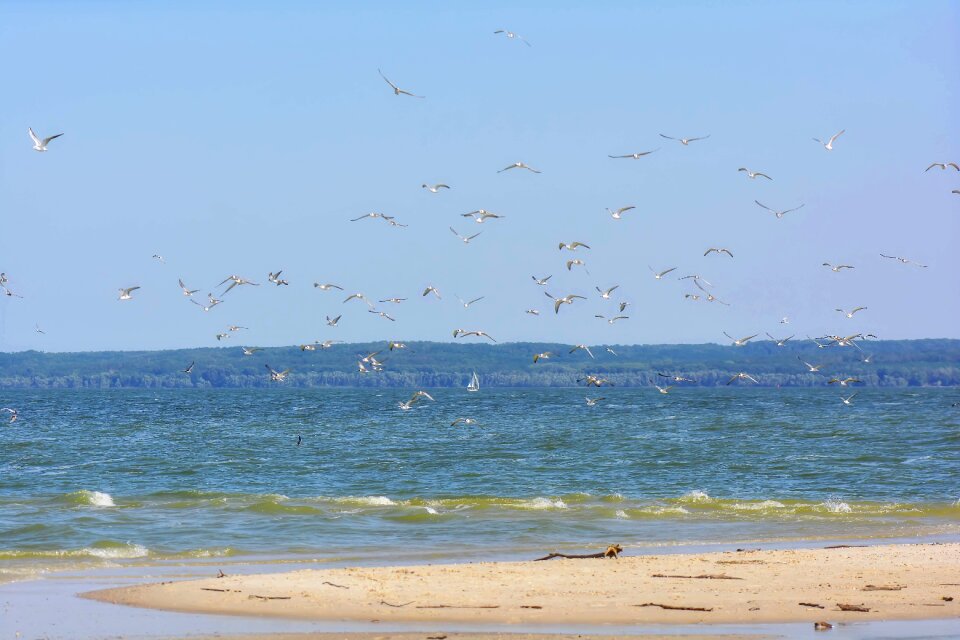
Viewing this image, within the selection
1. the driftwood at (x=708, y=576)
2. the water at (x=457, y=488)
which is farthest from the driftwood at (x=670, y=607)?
the water at (x=457, y=488)

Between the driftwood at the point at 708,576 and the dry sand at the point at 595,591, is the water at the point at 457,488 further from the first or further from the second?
the driftwood at the point at 708,576

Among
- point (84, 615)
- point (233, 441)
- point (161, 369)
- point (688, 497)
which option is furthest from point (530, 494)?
point (161, 369)

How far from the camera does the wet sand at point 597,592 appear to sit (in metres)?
15.3

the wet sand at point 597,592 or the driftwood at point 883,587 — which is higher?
the driftwood at point 883,587

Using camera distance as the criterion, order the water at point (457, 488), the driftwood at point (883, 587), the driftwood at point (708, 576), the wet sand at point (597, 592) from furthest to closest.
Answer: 1. the water at point (457, 488)
2. the driftwood at point (708, 576)
3. the driftwood at point (883, 587)
4. the wet sand at point (597, 592)

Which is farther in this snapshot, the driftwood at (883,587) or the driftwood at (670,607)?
the driftwood at (883,587)

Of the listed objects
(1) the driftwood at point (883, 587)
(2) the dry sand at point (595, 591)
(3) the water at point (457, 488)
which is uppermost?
(1) the driftwood at point (883, 587)

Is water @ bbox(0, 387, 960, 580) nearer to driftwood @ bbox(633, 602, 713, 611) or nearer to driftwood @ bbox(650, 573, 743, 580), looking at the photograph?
driftwood @ bbox(650, 573, 743, 580)

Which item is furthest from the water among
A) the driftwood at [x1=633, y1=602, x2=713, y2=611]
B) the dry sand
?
the driftwood at [x1=633, y1=602, x2=713, y2=611]

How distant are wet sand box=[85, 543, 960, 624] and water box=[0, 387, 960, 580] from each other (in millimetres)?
3693

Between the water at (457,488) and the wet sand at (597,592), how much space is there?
369 centimetres

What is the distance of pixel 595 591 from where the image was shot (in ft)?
54.9

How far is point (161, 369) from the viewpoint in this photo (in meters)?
196

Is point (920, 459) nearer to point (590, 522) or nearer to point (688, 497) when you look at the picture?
point (688, 497)
